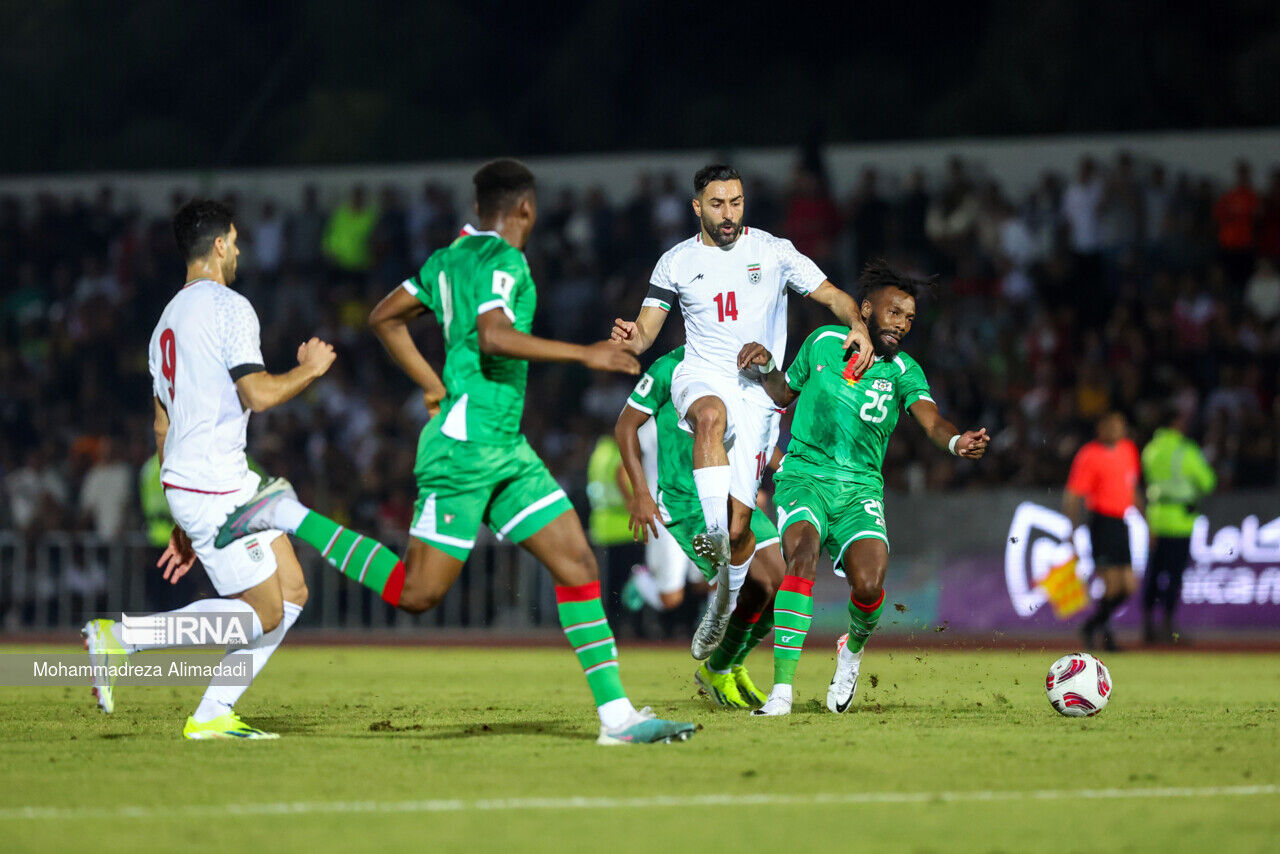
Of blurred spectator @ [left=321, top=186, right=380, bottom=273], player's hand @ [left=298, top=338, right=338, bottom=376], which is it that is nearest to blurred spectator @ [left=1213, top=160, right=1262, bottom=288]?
blurred spectator @ [left=321, top=186, right=380, bottom=273]

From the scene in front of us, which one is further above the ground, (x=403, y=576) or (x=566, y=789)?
(x=403, y=576)

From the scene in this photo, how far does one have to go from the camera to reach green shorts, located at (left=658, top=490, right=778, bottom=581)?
9.15 meters

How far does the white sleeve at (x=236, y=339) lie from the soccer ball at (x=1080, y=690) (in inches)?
171

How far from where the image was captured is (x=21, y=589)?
19859mm

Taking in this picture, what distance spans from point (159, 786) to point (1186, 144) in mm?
17340

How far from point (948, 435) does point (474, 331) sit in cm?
288

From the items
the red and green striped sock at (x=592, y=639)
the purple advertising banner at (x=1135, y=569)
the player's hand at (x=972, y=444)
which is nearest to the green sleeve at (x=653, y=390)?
the player's hand at (x=972, y=444)

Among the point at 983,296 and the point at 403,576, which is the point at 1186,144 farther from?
the point at 403,576

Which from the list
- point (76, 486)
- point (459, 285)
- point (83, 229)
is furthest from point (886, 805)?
point (83, 229)

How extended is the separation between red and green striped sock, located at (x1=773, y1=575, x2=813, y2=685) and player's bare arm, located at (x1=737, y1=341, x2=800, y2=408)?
964 millimetres

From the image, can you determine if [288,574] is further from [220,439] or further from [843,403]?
[843,403]

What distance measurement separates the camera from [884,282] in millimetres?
9273

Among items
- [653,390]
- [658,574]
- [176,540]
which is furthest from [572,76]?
[176,540]

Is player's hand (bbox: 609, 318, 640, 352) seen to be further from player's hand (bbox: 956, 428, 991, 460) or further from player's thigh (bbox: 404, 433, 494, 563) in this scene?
player's hand (bbox: 956, 428, 991, 460)
